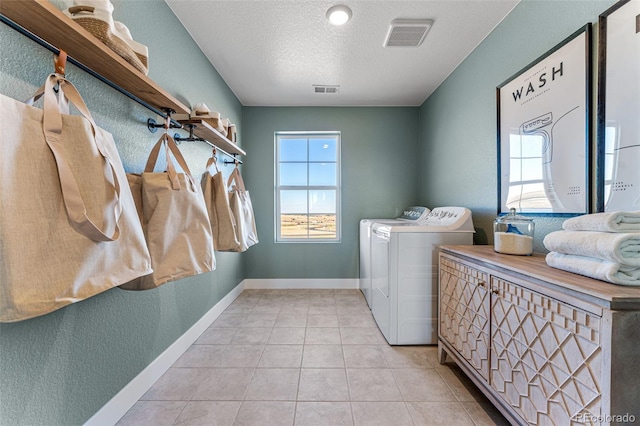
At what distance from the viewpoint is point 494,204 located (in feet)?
6.35

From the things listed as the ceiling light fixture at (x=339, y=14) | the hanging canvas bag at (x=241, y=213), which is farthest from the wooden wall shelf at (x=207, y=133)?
the ceiling light fixture at (x=339, y=14)

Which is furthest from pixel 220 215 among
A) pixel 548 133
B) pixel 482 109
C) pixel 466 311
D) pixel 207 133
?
pixel 482 109

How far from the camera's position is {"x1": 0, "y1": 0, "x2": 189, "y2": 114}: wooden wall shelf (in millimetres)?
750

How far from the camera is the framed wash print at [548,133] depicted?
1.29 meters

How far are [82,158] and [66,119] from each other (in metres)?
0.12

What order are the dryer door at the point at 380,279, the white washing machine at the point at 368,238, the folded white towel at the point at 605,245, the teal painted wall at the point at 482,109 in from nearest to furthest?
1. the folded white towel at the point at 605,245
2. the teal painted wall at the point at 482,109
3. the dryer door at the point at 380,279
4. the white washing machine at the point at 368,238

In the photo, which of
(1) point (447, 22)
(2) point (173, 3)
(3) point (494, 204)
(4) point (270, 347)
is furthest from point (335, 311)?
(2) point (173, 3)

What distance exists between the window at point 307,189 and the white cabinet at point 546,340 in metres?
2.19

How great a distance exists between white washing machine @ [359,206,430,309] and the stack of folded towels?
1.73 meters

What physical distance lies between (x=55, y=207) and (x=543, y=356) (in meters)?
1.75

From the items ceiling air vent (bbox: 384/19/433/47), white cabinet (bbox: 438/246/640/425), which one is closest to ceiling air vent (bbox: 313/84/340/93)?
ceiling air vent (bbox: 384/19/433/47)

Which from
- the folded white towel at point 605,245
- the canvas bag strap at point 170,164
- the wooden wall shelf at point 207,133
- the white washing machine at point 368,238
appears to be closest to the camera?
the folded white towel at point 605,245

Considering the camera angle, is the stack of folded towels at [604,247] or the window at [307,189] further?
the window at [307,189]

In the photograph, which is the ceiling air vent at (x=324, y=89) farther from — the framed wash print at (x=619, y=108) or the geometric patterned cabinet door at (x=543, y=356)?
the geometric patterned cabinet door at (x=543, y=356)
